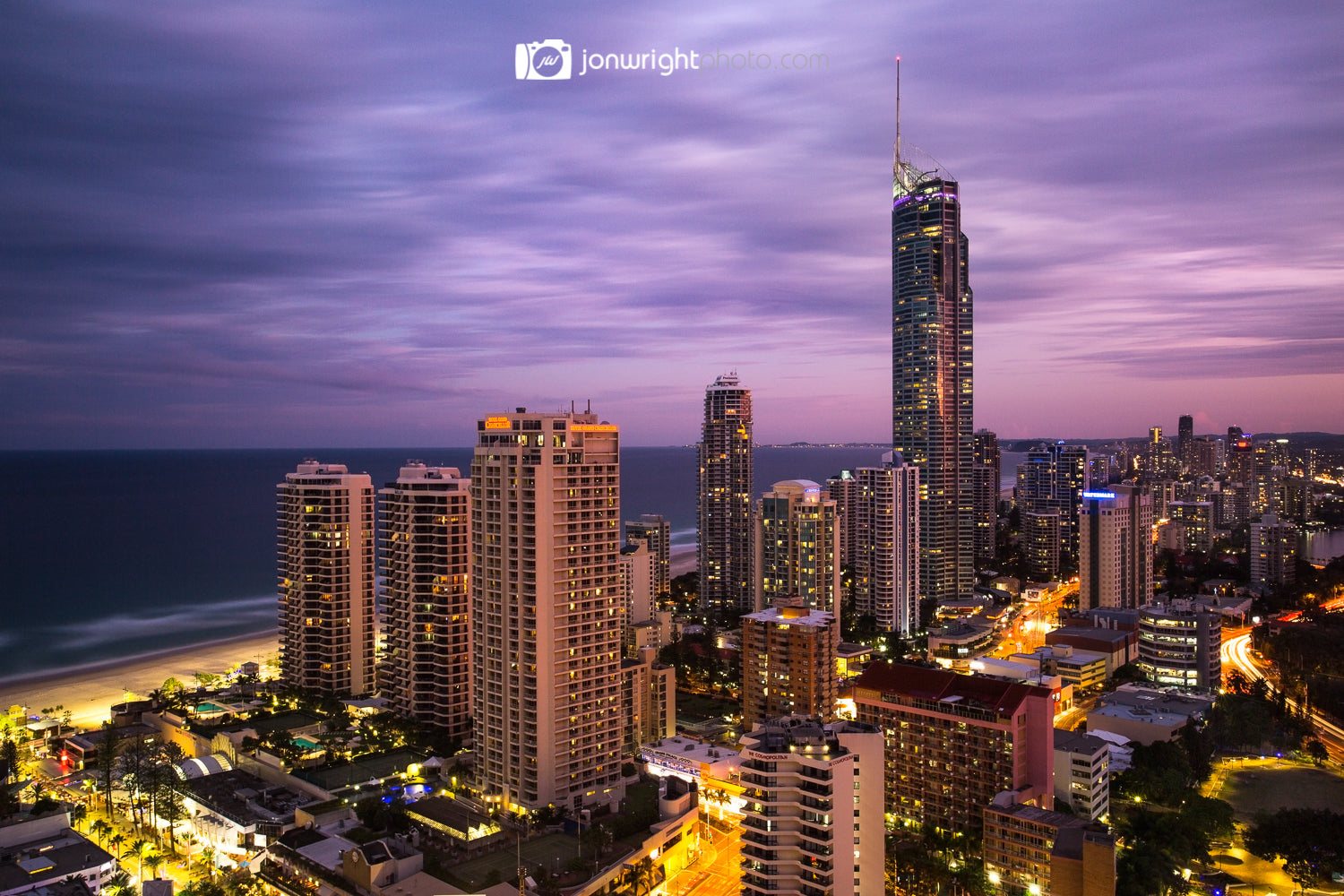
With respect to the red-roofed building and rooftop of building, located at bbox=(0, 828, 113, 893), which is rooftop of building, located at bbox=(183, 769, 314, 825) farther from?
the red-roofed building

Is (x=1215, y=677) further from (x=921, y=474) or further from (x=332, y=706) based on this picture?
(x=332, y=706)

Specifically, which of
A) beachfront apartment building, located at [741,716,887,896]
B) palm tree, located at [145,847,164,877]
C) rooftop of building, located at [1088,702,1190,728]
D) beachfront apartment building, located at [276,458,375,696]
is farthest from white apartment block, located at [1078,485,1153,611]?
palm tree, located at [145,847,164,877]

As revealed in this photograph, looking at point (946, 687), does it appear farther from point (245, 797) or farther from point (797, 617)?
point (245, 797)

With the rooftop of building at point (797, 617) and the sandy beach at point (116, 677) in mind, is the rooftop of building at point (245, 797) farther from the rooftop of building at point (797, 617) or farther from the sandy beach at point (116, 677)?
the rooftop of building at point (797, 617)

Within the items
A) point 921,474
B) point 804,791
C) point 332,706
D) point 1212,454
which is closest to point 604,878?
point 804,791

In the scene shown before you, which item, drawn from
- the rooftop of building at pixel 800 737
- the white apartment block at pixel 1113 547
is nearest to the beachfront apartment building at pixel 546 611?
the rooftop of building at pixel 800 737

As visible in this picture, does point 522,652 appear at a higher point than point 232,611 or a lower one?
higher
